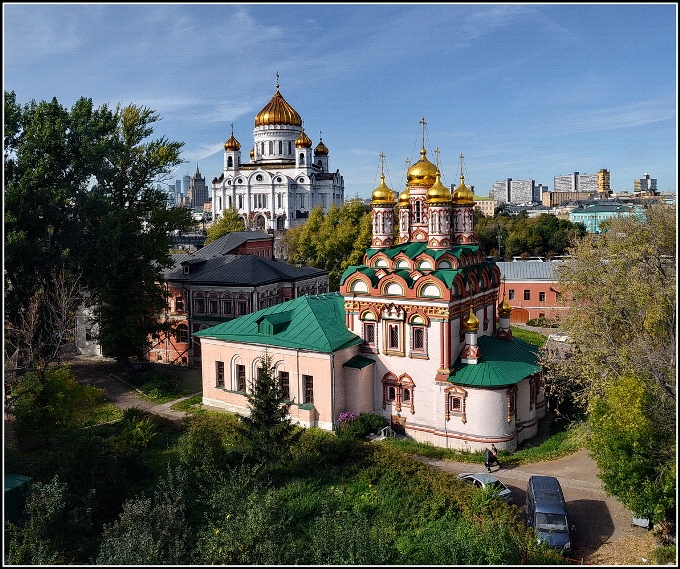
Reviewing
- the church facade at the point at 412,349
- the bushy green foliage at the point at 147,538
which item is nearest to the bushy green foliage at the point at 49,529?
the bushy green foliage at the point at 147,538

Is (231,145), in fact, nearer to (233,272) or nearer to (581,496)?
(233,272)

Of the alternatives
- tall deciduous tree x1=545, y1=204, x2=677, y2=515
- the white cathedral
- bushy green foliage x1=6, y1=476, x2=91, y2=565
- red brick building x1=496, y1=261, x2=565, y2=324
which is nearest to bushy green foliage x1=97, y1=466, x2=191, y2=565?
bushy green foliage x1=6, y1=476, x2=91, y2=565

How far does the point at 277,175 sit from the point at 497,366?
67.5 m

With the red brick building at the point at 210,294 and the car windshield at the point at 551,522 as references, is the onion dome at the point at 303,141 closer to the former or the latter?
the red brick building at the point at 210,294

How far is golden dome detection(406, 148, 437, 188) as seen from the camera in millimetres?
24625

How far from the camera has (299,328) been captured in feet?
75.4

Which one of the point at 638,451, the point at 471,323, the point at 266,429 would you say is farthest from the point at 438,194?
the point at 638,451

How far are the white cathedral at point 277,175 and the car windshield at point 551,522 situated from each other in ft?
230

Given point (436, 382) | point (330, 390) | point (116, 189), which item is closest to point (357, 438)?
point (330, 390)

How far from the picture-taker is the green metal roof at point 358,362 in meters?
21.9

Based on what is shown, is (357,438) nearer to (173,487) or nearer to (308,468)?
(308,468)

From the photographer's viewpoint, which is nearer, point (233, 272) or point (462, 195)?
point (462, 195)

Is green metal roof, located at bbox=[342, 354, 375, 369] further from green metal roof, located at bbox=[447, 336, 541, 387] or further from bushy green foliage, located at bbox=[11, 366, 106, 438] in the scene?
bushy green foliage, located at bbox=[11, 366, 106, 438]

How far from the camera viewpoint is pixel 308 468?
17969 millimetres
